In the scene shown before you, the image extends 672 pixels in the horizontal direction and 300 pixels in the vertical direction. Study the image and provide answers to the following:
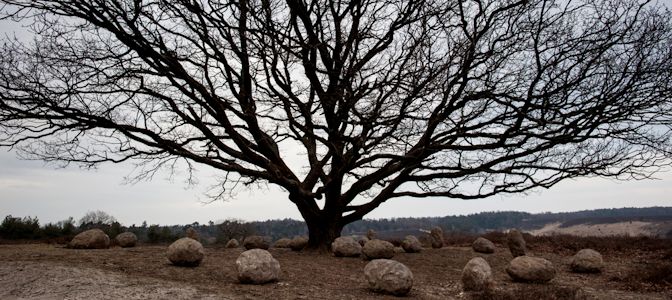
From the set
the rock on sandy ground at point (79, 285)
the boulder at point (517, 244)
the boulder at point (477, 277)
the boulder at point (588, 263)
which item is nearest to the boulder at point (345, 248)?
the boulder at point (477, 277)

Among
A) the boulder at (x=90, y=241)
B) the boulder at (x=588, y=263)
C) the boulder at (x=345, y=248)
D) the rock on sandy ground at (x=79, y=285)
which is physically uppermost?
the boulder at (x=90, y=241)

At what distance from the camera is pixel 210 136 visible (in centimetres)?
1237

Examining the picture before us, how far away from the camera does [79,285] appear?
7.02 metres

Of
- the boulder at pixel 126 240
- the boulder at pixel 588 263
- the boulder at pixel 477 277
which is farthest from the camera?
the boulder at pixel 126 240

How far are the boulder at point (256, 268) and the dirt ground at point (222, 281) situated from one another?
0.56 feet

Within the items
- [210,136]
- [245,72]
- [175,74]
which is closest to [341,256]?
[210,136]

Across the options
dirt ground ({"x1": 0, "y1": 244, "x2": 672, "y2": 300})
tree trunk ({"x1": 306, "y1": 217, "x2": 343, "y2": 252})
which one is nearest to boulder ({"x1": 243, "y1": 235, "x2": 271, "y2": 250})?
tree trunk ({"x1": 306, "y1": 217, "x2": 343, "y2": 252})

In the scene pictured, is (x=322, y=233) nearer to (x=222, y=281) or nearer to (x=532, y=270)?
(x=222, y=281)

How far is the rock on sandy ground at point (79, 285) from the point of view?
6.63 meters

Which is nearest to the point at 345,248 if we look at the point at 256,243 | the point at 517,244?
the point at 256,243

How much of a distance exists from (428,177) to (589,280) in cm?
475

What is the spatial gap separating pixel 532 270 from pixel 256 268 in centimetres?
561

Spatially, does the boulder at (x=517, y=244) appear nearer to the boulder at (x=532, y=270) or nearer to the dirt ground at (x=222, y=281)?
the dirt ground at (x=222, y=281)

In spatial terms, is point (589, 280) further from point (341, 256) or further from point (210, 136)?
point (210, 136)
